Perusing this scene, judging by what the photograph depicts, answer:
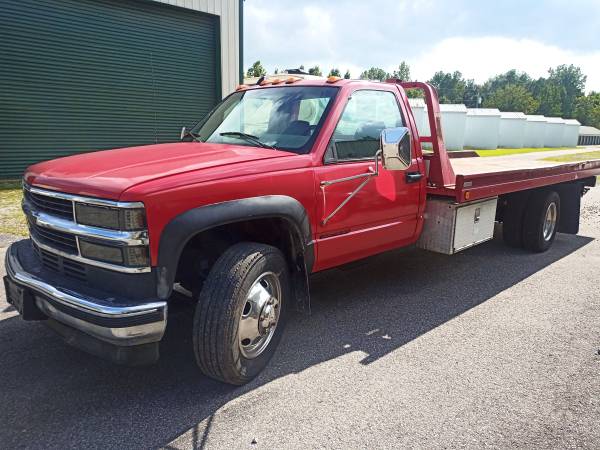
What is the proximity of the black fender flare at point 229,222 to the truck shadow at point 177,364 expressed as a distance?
0.61 meters

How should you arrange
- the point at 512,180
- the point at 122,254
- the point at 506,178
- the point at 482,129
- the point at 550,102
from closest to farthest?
the point at 122,254 → the point at 506,178 → the point at 512,180 → the point at 482,129 → the point at 550,102

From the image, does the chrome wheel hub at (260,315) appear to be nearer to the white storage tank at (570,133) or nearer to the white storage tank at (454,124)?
the white storage tank at (454,124)

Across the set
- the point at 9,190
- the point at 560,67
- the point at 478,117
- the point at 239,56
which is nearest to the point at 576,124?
the point at 478,117

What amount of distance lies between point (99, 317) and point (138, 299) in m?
0.21

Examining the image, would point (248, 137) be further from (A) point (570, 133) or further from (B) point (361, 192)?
(A) point (570, 133)

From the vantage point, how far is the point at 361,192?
388 cm

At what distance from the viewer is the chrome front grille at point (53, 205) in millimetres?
2838

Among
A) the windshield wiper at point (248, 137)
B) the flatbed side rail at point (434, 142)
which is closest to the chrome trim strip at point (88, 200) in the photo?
the windshield wiper at point (248, 137)

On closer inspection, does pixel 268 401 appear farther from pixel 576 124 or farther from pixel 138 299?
pixel 576 124

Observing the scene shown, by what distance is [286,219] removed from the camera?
10.7ft

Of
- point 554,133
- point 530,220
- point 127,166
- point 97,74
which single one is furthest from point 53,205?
point 554,133

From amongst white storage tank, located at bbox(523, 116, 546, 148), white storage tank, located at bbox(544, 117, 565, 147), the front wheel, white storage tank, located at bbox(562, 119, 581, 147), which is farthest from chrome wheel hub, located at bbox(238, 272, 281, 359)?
white storage tank, located at bbox(562, 119, 581, 147)

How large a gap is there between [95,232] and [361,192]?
203 centimetres

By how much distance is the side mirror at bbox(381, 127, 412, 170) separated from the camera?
334cm
